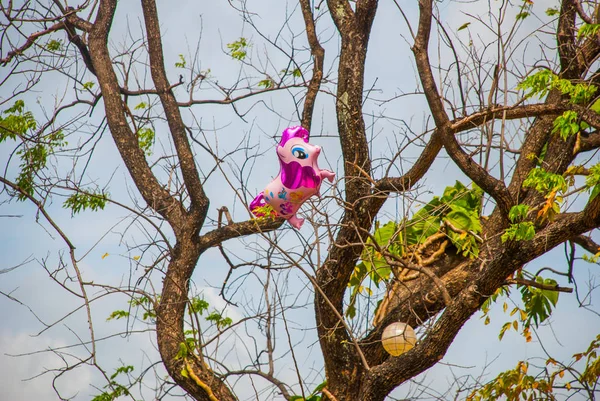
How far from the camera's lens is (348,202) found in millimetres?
3373

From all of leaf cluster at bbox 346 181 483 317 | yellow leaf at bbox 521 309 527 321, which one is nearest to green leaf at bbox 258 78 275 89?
leaf cluster at bbox 346 181 483 317

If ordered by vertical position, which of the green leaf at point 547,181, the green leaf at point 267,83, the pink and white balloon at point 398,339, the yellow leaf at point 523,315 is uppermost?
the green leaf at point 267,83

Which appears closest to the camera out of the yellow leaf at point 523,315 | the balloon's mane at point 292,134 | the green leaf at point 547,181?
the green leaf at point 547,181

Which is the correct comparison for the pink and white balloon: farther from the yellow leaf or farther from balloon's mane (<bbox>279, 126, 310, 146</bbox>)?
the yellow leaf

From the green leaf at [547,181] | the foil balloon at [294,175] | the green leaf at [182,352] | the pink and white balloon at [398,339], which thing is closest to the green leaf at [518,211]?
the green leaf at [547,181]

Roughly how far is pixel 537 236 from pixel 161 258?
6.54 ft

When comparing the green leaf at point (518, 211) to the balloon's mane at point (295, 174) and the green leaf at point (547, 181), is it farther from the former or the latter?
the balloon's mane at point (295, 174)

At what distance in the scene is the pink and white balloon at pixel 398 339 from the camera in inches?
126

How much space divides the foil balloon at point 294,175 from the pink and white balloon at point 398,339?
0.71m

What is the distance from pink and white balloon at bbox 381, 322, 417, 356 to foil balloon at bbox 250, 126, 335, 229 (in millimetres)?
709

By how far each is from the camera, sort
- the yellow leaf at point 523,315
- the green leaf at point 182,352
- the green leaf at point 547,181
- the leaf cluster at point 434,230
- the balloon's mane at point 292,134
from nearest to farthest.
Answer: the green leaf at point 547,181, the balloon's mane at point 292,134, the green leaf at point 182,352, the leaf cluster at point 434,230, the yellow leaf at point 523,315

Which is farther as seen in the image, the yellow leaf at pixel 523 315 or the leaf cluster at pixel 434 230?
the yellow leaf at pixel 523 315

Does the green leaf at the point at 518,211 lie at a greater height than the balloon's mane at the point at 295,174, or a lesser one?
lesser

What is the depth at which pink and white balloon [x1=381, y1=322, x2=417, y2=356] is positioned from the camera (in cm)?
321
